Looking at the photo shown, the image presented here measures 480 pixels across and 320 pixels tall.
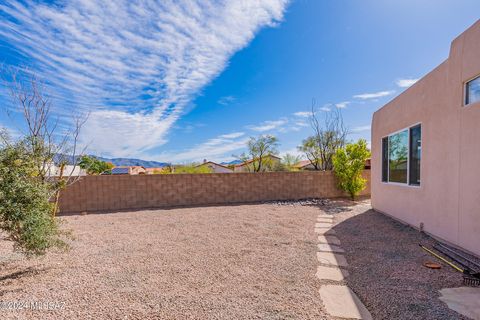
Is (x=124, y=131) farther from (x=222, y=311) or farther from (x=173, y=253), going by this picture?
(x=222, y=311)

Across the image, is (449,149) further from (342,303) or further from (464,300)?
(342,303)

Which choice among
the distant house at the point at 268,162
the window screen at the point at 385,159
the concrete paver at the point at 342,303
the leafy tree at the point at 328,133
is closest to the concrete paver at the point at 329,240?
the concrete paver at the point at 342,303

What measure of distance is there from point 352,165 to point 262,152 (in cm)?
1464

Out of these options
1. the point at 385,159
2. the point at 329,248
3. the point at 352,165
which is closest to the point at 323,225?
the point at 329,248

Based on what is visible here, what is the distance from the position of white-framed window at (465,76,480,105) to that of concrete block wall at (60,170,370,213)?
23.6 ft

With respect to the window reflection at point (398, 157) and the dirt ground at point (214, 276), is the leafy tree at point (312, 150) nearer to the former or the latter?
the window reflection at point (398, 157)

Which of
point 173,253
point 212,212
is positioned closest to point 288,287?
point 173,253

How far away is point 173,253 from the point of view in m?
4.11

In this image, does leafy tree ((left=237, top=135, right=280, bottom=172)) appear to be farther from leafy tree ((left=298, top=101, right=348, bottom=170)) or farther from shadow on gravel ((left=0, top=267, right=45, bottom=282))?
shadow on gravel ((left=0, top=267, right=45, bottom=282))

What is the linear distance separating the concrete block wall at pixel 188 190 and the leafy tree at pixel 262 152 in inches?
513

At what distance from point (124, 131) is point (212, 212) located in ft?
18.2

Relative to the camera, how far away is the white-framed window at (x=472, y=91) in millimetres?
3660

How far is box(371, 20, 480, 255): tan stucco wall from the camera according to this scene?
12.0ft

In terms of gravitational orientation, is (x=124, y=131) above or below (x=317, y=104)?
below
